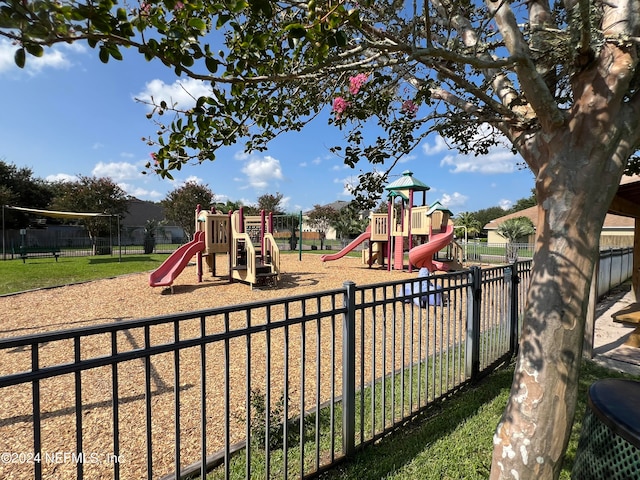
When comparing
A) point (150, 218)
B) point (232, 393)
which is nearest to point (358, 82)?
point (232, 393)

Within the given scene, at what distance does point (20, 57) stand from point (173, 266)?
10.2 metres

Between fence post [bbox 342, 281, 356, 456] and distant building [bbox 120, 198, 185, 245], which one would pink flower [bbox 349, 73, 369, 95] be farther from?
distant building [bbox 120, 198, 185, 245]

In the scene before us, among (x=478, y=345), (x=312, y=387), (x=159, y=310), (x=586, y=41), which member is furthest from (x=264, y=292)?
(x=586, y=41)

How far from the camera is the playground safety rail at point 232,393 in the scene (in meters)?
1.83

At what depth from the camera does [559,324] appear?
2.09 metres

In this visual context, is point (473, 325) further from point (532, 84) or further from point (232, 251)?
point (232, 251)

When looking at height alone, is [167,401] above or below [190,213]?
below

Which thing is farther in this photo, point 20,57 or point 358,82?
point 358,82

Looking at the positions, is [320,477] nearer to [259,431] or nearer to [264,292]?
[259,431]

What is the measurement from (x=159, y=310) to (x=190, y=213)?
2785 cm

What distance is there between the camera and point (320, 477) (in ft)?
8.44

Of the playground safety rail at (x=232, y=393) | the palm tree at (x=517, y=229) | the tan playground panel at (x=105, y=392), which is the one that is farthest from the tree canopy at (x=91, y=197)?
the palm tree at (x=517, y=229)

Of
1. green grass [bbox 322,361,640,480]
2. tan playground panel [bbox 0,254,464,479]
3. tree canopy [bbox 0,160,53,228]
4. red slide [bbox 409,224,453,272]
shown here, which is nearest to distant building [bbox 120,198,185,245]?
tree canopy [bbox 0,160,53,228]

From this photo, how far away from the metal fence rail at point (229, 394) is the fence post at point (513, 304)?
0.02m
